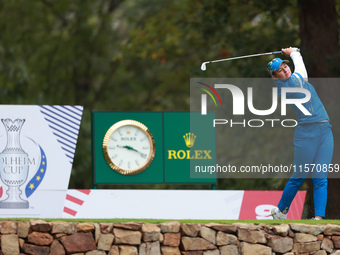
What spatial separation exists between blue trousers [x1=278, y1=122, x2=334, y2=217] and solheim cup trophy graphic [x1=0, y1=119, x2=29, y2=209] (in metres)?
3.86

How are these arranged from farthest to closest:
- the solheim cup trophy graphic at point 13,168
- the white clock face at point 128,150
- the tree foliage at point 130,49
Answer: the tree foliage at point 130,49 < the white clock face at point 128,150 < the solheim cup trophy graphic at point 13,168

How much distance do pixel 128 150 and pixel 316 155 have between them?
10.4 ft

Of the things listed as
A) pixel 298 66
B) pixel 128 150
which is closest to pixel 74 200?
pixel 128 150

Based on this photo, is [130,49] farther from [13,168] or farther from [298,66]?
[298,66]

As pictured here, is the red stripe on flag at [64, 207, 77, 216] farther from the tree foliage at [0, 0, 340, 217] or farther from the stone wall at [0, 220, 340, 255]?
the tree foliage at [0, 0, 340, 217]

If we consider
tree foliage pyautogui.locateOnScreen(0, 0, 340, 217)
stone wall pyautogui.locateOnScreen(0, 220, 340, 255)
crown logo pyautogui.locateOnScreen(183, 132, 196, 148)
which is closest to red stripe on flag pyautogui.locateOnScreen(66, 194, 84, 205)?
stone wall pyautogui.locateOnScreen(0, 220, 340, 255)

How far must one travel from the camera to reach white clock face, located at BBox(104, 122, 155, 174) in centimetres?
1234

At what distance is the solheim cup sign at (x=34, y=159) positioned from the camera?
1109cm

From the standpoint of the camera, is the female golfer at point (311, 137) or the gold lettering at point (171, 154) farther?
the gold lettering at point (171, 154)

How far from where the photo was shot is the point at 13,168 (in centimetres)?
1113

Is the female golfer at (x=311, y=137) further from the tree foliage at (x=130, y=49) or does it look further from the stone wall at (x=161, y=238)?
the tree foliage at (x=130, y=49)

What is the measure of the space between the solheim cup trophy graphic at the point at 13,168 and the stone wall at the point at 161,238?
1108 millimetres

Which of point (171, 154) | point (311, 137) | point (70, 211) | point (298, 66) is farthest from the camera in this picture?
point (171, 154)

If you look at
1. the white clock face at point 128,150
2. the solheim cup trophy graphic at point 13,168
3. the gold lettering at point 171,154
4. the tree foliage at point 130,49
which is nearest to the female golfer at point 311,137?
the gold lettering at point 171,154
